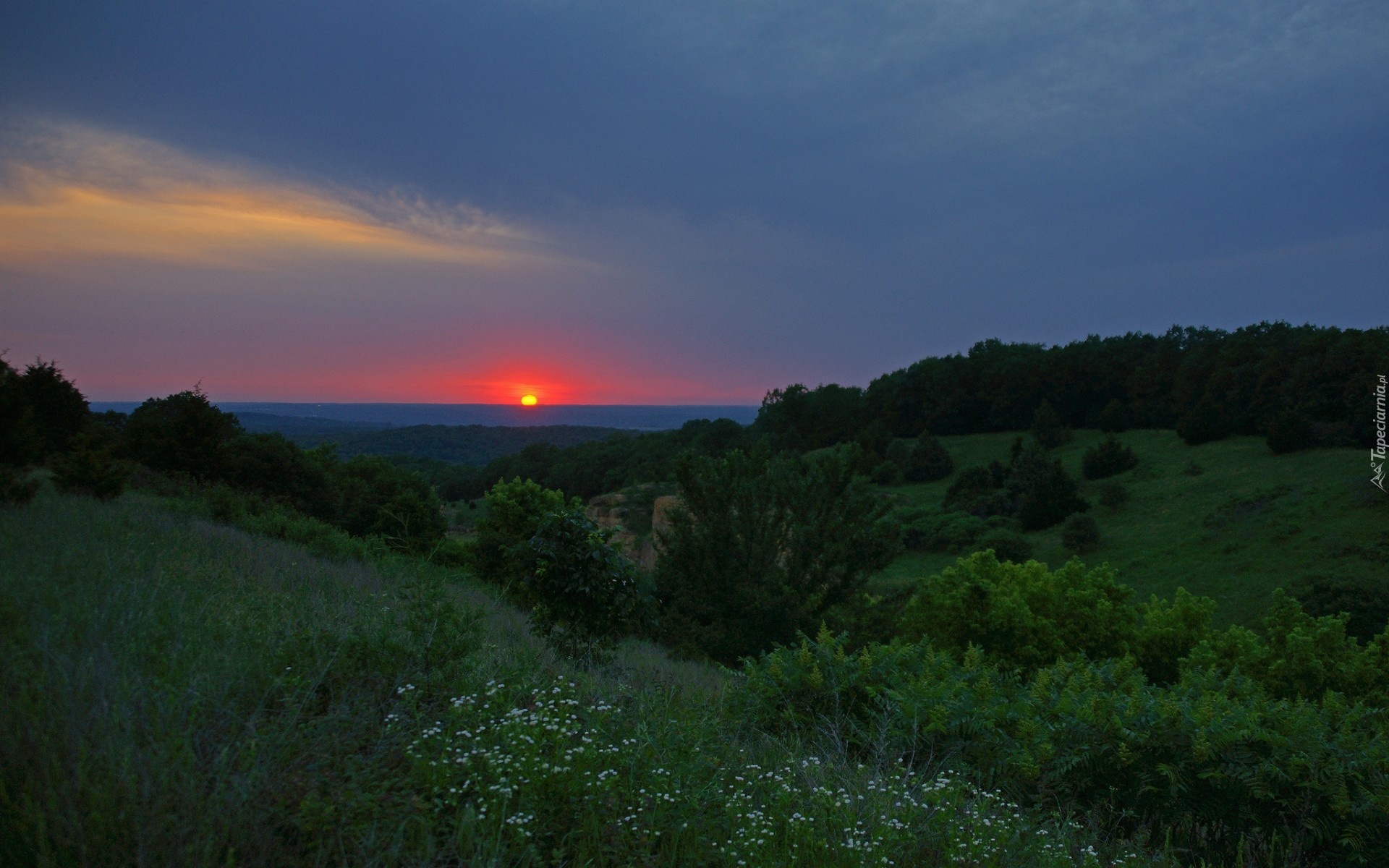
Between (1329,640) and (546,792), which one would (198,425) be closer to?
(546,792)

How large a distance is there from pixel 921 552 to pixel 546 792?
A: 125 feet

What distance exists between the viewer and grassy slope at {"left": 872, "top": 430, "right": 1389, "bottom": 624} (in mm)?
23906

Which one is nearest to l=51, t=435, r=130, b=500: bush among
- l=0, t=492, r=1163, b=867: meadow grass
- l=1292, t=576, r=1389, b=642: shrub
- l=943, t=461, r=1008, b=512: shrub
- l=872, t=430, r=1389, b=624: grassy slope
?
l=0, t=492, r=1163, b=867: meadow grass

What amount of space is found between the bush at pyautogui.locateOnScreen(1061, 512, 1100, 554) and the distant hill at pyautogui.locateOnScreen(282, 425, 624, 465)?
3984 centimetres

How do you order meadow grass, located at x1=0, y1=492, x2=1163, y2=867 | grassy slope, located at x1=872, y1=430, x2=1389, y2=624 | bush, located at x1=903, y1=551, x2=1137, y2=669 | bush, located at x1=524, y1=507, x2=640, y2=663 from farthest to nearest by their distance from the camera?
grassy slope, located at x1=872, y1=430, x2=1389, y2=624 < bush, located at x1=903, y1=551, x2=1137, y2=669 < bush, located at x1=524, y1=507, x2=640, y2=663 < meadow grass, located at x1=0, y1=492, x2=1163, y2=867

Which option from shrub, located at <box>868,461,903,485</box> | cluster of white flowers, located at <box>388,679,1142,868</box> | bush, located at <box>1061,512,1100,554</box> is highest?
cluster of white flowers, located at <box>388,679,1142,868</box>

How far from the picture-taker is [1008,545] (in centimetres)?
3409

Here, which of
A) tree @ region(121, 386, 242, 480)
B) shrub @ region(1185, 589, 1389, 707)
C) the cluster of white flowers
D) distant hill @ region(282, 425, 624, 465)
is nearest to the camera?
the cluster of white flowers

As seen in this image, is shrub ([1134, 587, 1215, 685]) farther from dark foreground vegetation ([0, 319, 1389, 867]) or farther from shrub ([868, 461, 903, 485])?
Result: shrub ([868, 461, 903, 485])

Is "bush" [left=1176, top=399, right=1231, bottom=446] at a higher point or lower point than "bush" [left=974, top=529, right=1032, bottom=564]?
higher

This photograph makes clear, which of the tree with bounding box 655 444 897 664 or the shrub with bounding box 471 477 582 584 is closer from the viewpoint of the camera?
the tree with bounding box 655 444 897 664

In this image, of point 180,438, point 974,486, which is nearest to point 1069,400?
point 974,486

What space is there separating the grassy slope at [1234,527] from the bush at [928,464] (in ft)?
37.1

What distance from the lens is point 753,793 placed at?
365cm
